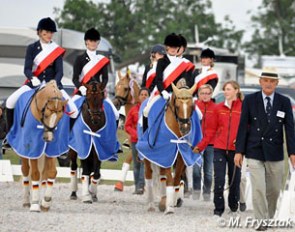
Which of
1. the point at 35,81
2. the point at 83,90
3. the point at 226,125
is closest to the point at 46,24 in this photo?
the point at 35,81

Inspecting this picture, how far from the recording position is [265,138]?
14.8 meters

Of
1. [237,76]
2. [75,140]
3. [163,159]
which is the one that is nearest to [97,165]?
[75,140]

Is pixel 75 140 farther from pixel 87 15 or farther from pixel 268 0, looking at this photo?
pixel 268 0

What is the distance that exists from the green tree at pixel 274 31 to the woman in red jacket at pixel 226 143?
250 ft

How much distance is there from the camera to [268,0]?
324 feet

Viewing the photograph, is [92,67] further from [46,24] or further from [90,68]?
[46,24]

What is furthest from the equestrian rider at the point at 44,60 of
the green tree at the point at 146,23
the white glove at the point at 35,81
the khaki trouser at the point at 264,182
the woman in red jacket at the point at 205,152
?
the green tree at the point at 146,23

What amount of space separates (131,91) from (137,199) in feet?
7.04

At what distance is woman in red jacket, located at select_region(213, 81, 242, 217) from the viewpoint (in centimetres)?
1636

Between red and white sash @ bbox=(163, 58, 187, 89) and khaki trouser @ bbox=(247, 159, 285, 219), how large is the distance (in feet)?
9.94

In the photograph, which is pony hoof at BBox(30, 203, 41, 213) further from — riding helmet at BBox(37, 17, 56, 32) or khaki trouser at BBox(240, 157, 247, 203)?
khaki trouser at BBox(240, 157, 247, 203)

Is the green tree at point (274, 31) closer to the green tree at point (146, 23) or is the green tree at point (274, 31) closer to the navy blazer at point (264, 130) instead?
the green tree at point (146, 23)

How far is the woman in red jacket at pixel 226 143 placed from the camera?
1636cm

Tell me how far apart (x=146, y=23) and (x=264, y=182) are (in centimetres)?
6990
